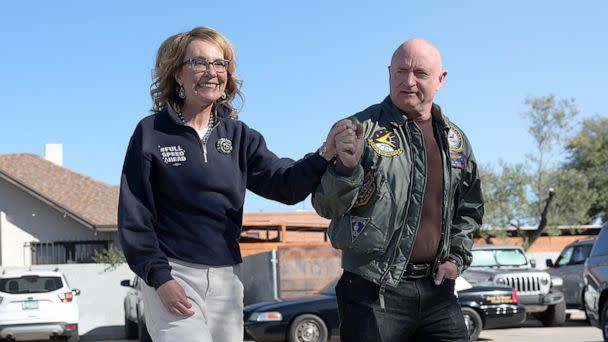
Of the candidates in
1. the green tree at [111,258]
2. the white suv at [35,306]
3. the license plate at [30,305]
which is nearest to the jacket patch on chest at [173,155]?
the white suv at [35,306]

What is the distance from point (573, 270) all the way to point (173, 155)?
1985cm

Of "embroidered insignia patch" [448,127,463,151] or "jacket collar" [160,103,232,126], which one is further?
"embroidered insignia patch" [448,127,463,151]

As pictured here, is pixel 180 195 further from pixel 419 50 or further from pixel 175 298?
pixel 419 50

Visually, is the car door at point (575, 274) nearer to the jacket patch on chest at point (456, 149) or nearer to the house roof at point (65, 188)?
the house roof at point (65, 188)

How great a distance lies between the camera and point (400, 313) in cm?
387

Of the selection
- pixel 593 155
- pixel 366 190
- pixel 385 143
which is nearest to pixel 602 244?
pixel 385 143

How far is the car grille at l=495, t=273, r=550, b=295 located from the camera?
19656 mm

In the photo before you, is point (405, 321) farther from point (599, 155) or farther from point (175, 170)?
point (599, 155)

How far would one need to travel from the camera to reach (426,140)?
406 cm

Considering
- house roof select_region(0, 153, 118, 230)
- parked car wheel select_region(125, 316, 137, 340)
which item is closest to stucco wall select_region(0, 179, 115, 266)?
house roof select_region(0, 153, 118, 230)

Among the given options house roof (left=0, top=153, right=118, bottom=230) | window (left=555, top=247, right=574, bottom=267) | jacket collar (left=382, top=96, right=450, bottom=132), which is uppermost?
house roof (left=0, top=153, right=118, bottom=230)

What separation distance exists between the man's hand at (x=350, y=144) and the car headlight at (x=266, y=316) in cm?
1134

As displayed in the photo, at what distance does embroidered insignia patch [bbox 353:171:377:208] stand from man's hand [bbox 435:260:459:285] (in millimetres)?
478

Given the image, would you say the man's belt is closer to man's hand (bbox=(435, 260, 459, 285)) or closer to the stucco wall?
man's hand (bbox=(435, 260, 459, 285))
